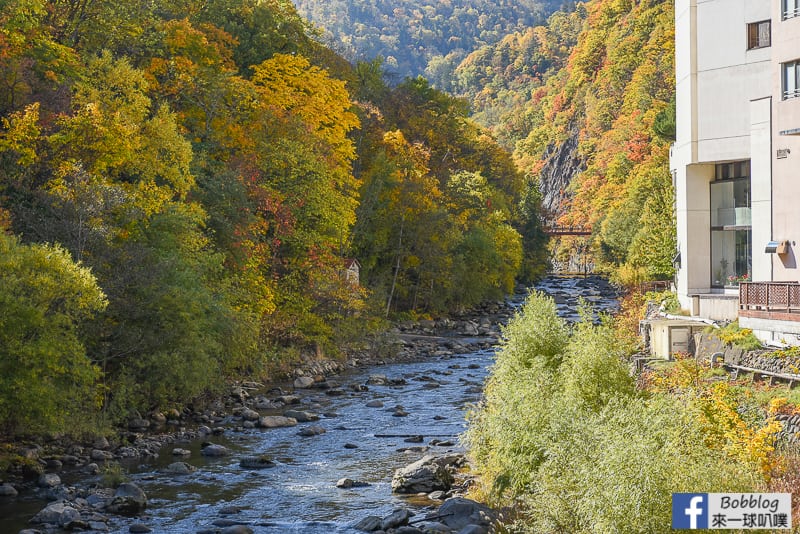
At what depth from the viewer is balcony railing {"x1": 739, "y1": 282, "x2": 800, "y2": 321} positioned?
2603 cm

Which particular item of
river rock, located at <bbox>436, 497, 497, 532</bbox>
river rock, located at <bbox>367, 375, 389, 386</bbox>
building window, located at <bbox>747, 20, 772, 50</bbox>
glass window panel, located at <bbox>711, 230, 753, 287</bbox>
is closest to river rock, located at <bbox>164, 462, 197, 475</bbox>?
river rock, located at <bbox>436, 497, 497, 532</bbox>

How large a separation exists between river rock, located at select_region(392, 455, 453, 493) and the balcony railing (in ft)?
36.2

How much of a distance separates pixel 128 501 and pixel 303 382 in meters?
18.3

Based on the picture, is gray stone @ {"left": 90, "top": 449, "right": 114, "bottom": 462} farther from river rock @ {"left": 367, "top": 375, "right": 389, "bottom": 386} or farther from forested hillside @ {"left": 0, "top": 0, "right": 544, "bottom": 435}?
river rock @ {"left": 367, "top": 375, "right": 389, "bottom": 386}

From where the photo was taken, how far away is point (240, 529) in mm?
18844

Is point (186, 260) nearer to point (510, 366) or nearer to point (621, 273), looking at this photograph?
point (510, 366)

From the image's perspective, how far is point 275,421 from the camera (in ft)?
100

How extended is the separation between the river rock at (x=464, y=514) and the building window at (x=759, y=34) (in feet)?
85.1

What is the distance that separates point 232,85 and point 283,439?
21.9 m

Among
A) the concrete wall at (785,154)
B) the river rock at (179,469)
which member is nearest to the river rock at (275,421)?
the river rock at (179,469)

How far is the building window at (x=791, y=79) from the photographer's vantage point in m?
30.5

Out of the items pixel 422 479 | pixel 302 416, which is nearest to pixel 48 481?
pixel 422 479

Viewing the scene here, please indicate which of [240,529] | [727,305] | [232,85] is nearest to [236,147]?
[232,85]

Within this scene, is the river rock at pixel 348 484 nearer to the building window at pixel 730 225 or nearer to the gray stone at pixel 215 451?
the gray stone at pixel 215 451
